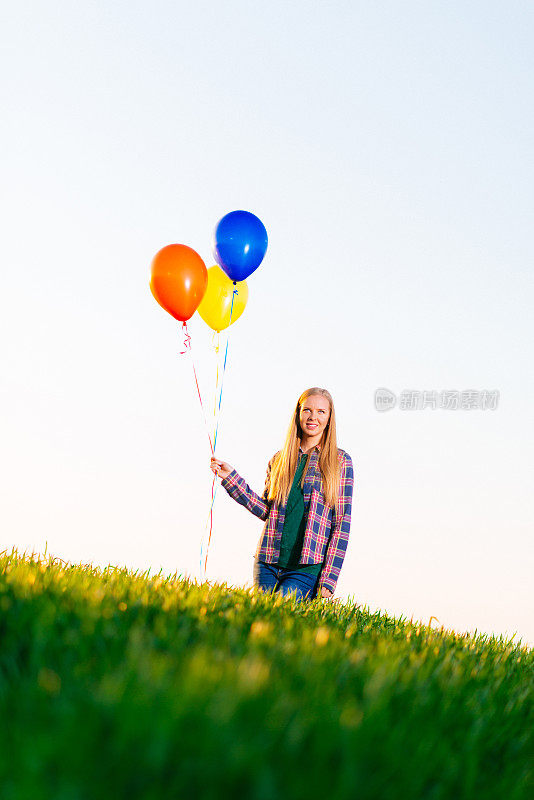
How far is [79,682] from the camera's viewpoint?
83.4 inches

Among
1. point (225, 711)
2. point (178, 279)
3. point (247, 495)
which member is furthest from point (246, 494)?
point (225, 711)

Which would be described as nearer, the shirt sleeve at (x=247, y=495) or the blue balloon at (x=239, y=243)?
the shirt sleeve at (x=247, y=495)

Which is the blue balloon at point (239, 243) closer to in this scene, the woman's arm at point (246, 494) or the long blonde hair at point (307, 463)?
the long blonde hair at point (307, 463)

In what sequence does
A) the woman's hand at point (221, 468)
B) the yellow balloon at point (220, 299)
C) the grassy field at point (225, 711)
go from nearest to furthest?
1. the grassy field at point (225, 711)
2. the woman's hand at point (221, 468)
3. the yellow balloon at point (220, 299)

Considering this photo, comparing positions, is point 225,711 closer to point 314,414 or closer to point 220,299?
point 314,414

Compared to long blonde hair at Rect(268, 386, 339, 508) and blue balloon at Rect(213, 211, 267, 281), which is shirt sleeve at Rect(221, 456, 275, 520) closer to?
long blonde hair at Rect(268, 386, 339, 508)

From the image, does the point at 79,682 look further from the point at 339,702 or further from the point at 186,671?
the point at 339,702

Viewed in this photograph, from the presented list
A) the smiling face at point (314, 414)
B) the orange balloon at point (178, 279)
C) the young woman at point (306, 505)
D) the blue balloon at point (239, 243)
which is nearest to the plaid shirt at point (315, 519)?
the young woman at point (306, 505)

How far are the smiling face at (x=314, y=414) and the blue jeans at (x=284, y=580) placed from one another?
1.14 m

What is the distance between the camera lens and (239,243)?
23.4 feet

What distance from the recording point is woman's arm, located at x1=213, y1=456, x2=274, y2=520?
644cm

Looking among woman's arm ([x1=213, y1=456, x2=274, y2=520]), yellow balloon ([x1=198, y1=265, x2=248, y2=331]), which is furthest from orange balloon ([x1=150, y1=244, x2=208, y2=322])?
woman's arm ([x1=213, y1=456, x2=274, y2=520])

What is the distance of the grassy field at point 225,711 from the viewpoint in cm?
165

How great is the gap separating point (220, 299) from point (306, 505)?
7.89 ft
